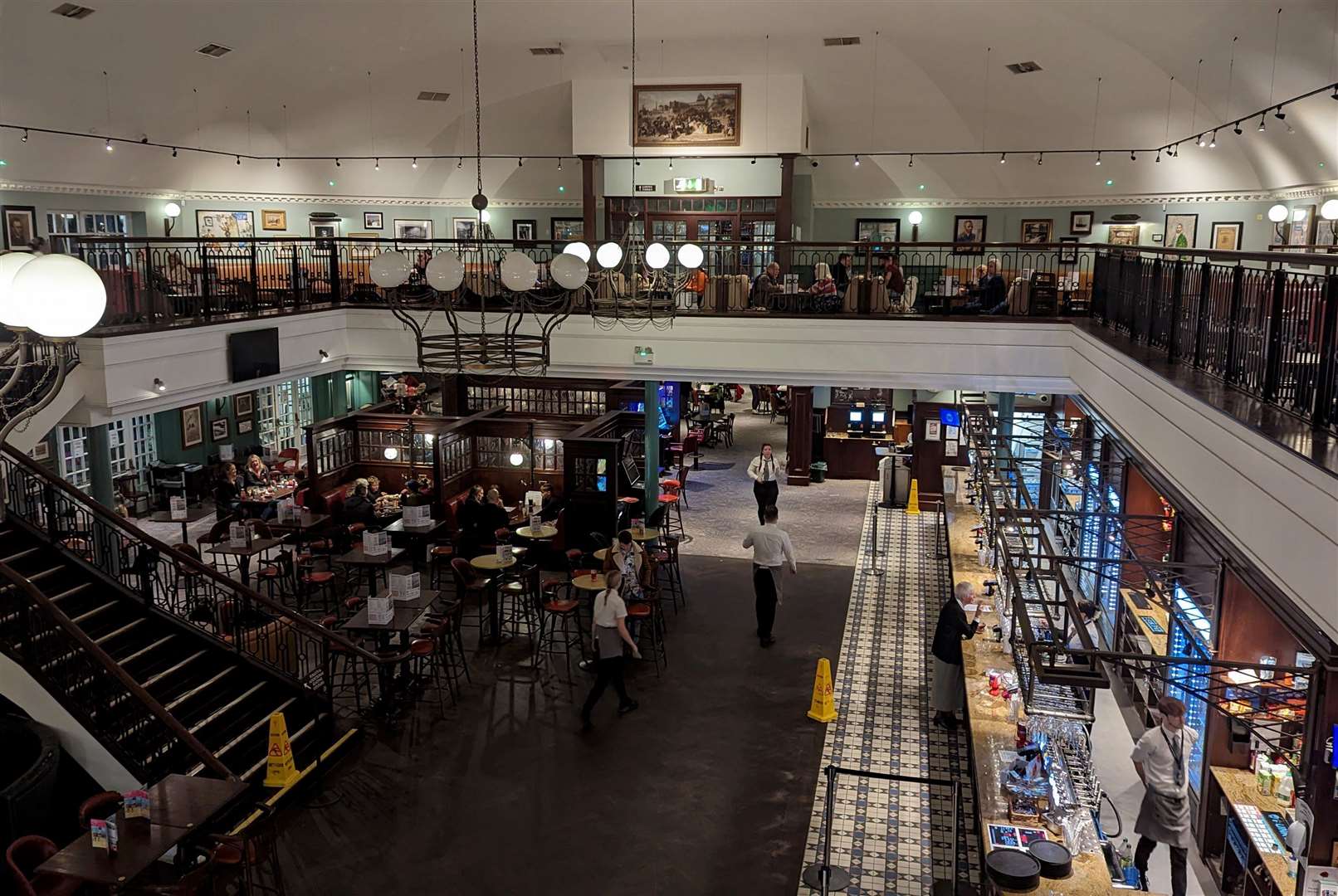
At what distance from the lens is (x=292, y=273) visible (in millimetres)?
13695

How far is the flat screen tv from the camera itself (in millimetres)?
11828

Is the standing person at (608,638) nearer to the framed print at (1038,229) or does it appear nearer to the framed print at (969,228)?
the framed print at (969,228)

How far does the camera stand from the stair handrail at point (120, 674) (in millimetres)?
6798

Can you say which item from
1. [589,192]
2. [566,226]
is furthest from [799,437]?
[566,226]

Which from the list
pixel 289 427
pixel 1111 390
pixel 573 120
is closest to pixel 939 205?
pixel 573 120

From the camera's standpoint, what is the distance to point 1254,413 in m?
5.04

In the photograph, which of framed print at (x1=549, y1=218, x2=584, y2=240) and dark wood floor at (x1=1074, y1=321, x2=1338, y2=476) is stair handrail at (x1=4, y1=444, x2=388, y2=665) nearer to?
dark wood floor at (x1=1074, y1=321, x2=1338, y2=476)

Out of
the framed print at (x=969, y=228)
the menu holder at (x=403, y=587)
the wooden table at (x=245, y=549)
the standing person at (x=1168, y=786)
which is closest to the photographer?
the standing person at (x=1168, y=786)

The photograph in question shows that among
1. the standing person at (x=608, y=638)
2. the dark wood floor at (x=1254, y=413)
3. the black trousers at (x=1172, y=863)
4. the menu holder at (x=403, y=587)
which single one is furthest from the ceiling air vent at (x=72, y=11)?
the black trousers at (x=1172, y=863)

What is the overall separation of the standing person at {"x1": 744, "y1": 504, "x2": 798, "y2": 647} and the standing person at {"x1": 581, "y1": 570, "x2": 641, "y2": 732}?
242cm

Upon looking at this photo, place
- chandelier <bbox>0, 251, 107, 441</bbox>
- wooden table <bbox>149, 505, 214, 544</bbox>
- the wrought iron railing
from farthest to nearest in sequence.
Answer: wooden table <bbox>149, 505, 214, 544</bbox> → the wrought iron railing → chandelier <bbox>0, 251, 107, 441</bbox>

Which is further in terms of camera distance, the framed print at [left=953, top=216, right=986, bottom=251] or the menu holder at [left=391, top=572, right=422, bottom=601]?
the framed print at [left=953, top=216, right=986, bottom=251]

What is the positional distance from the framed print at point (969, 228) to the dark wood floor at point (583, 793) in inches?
483

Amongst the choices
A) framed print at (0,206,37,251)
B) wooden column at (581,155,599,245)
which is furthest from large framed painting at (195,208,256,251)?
wooden column at (581,155,599,245)
